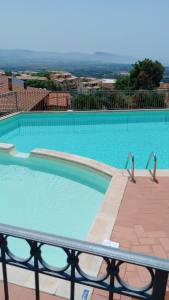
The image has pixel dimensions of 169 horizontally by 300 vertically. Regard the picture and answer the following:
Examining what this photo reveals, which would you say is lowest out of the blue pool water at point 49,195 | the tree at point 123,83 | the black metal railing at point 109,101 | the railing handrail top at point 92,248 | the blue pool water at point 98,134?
the blue pool water at point 49,195

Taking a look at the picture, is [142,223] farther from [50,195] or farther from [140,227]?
[50,195]

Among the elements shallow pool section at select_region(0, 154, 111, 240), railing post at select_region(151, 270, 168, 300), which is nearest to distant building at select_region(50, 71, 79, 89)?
shallow pool section at select_region(0, 154, 111, 240)

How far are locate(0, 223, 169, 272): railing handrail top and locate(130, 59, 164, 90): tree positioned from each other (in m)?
24.6

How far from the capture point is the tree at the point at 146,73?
80.8 ft

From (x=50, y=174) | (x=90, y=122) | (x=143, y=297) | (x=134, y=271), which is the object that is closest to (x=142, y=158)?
(x=50, y=174)

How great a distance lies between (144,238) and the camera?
369cm

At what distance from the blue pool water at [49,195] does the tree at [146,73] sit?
763 inches

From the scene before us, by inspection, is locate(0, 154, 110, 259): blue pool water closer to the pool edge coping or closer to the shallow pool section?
the shallow pool section

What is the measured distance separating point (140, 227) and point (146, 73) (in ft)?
73.9

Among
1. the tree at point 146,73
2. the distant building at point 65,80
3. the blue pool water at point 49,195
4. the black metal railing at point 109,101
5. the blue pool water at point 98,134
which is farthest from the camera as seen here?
the distant building at point 65,80

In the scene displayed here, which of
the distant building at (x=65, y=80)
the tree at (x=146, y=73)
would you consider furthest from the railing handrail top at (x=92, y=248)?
the distant building at (x=65, y=80)

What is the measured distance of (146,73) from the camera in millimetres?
24703

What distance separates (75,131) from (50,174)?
4.23 meters

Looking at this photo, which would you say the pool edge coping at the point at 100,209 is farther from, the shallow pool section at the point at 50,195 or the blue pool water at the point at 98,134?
the blue pool water at the point at 98,134
